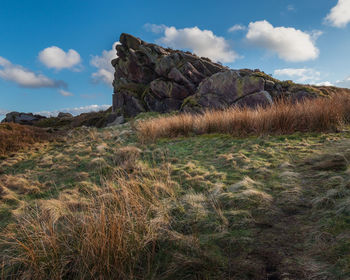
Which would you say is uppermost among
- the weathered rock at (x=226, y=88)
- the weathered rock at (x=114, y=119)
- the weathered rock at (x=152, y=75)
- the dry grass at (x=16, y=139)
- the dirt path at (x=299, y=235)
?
the weathered rock at (x=152, y=75)

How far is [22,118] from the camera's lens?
30344 millimetres

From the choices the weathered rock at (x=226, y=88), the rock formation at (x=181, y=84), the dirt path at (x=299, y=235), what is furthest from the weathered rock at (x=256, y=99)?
the dirt path at (x=299, y=235)

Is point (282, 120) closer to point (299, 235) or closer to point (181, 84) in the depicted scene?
point (299, 235)

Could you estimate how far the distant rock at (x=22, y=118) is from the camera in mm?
29142

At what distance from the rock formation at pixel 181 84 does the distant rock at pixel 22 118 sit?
14.3m

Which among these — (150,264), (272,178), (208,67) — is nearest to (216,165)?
(272,178)

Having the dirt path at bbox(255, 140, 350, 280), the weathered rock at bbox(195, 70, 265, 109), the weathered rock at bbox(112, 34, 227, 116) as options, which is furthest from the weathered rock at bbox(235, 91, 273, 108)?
the dirt path at bbox(255, 140, 350, 280)

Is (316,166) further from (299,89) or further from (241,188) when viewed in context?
(299,89)

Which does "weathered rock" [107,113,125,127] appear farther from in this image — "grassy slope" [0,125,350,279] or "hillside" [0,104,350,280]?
"hillside" [0,104,350,280]

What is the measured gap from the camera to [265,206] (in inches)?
98.3

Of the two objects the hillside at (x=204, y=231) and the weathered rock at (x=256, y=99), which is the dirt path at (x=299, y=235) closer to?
the hillside at (x=204, y=231)

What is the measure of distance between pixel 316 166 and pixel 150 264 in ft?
11.1

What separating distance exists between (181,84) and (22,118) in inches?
1035

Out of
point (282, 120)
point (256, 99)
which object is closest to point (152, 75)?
point (256, 99)
